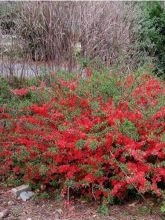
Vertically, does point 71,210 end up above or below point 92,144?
below

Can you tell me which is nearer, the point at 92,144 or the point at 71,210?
the point at 92,144

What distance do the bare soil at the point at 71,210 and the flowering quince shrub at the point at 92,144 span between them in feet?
0.44

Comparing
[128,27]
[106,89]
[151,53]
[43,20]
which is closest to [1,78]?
[43,20]

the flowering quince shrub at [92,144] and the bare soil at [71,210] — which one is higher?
the flowering quince shrub at [92,144]

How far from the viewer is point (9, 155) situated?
407 cm

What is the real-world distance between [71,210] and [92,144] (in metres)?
0.68

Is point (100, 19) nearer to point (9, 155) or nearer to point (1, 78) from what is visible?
point (1, 78)

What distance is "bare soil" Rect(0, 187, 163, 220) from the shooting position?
3.59m

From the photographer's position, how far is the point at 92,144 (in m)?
3.51

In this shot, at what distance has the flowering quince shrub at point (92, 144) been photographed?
357 centimetres

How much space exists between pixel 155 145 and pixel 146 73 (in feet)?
6.10

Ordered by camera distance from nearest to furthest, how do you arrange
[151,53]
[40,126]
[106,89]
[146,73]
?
[40,126], [106,89], [146,73], [151,53]

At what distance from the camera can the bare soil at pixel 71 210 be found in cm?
359

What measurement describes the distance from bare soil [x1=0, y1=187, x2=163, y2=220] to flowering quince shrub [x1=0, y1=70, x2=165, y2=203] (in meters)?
0.14
